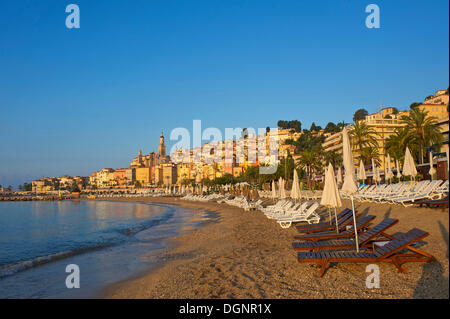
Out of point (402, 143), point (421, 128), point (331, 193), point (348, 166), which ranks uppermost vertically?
point (421, 128)

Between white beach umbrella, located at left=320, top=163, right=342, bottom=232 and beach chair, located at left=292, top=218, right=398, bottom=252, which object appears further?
white beach umbrella, located at left=320, top=163, right=342, bottom=232

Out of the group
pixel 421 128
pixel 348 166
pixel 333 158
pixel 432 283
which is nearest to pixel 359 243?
pixel 348 166

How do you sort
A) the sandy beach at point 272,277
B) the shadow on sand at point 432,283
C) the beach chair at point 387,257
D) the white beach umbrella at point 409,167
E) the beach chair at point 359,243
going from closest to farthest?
the shadow on sand at point 432,283
the sandy beach at point 272,277
the beach chair at point 387,257
the beach chair at point 359,243
the white beach umbrella at point 409,167

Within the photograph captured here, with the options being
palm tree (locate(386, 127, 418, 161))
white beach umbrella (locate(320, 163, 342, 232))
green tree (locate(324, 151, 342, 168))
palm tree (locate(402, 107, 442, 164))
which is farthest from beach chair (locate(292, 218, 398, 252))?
green tree (locate(324, 151, 342, 168))

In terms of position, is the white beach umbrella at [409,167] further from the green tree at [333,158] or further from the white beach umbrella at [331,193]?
the green tree at [333,158]

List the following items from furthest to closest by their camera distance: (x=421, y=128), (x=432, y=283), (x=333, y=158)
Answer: (x=333, y=158) → (x=421, y=128) → (x=432, y=283)

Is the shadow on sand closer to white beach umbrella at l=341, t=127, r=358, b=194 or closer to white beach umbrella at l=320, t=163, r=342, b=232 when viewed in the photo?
white beach umbrella at l=341, t=127, r=358, b=194

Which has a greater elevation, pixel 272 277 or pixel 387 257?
pixel 387 257

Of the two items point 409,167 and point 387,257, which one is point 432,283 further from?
point 409,167

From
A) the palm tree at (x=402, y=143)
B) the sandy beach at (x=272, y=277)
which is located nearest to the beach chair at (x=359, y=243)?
the sandy beach at (x=272, y=277)

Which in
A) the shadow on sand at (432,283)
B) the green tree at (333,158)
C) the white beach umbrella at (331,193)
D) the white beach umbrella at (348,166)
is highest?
the green tree at (333,158)

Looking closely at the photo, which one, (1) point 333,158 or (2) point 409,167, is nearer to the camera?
(2) point 409,167
